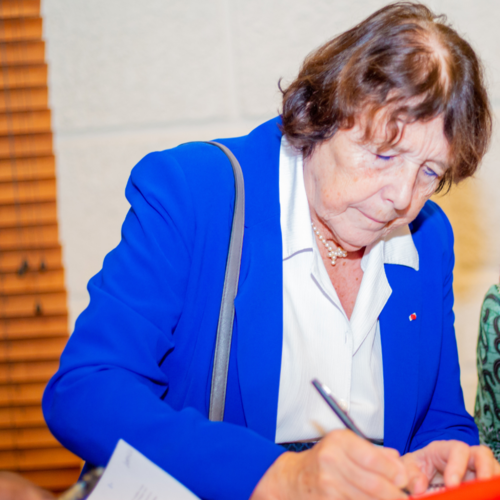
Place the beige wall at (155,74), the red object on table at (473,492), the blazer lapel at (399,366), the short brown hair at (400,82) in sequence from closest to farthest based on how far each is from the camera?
the red object on table at (473,492) → the short brown hair at (400,82) → the blazer lapel at (399,366) → the beige wall at (155,74)

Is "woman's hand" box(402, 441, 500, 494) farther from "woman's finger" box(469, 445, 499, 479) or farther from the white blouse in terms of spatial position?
the white blouse

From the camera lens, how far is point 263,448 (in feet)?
2.37

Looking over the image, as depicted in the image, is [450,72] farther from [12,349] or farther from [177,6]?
[12,349]

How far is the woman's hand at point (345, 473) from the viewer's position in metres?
0.61

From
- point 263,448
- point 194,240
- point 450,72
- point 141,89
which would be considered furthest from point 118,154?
point 263,448

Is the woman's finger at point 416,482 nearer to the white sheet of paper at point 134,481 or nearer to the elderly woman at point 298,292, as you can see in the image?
the elderly woman at point 298,292

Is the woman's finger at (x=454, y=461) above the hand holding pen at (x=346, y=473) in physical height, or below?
below

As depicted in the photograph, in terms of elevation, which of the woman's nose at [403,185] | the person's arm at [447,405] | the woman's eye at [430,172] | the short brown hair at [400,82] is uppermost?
the short brown hair at [400,82]

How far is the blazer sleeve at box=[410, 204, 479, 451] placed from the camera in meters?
1.19

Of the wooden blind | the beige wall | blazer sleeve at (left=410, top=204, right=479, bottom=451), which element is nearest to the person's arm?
blazer sleeve at (left=410, top=204, right=479, bottom=451)

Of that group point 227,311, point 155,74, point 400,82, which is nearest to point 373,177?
point 400,82

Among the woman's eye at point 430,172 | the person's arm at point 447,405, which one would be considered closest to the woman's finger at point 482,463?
the person's arm at point 447,405

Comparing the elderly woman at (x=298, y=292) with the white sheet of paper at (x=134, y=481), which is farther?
the elderly woman at (x=298, y=292)

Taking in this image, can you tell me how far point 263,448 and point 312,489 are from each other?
0.10 metres
